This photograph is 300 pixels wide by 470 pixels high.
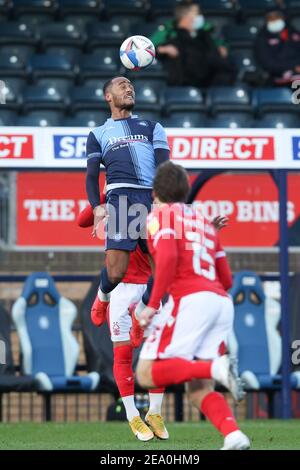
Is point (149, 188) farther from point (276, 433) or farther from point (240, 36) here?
point (240, 36)

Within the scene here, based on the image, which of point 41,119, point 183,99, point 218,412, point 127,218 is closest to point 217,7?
point 183,99

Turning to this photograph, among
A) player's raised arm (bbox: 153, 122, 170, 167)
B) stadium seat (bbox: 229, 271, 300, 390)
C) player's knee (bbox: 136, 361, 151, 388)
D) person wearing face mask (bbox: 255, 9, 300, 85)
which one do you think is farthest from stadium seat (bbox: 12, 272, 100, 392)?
person wearing face mask (bbox: 255, 9, 300, 85)

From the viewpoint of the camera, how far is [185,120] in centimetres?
1516

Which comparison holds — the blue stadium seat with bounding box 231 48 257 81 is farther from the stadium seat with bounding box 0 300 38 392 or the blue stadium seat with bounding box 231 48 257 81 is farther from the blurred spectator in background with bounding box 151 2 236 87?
the stadium seat with bounding box 0 300 38 392

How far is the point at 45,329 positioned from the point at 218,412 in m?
5.18

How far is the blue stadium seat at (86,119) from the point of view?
14845mm

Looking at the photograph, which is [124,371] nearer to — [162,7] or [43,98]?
[43,98]

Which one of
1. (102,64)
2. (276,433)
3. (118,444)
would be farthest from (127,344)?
(102,64)

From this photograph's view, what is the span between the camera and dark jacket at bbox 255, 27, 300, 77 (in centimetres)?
1609

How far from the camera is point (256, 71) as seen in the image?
1669 cm

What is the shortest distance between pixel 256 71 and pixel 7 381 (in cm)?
694

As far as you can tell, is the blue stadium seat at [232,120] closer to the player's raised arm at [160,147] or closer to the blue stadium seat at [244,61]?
the blue stadium seat at [244,61]

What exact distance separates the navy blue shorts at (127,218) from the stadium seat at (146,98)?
21.0 feet

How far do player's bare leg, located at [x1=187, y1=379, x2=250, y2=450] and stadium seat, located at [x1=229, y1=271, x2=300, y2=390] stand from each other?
15.5ft
